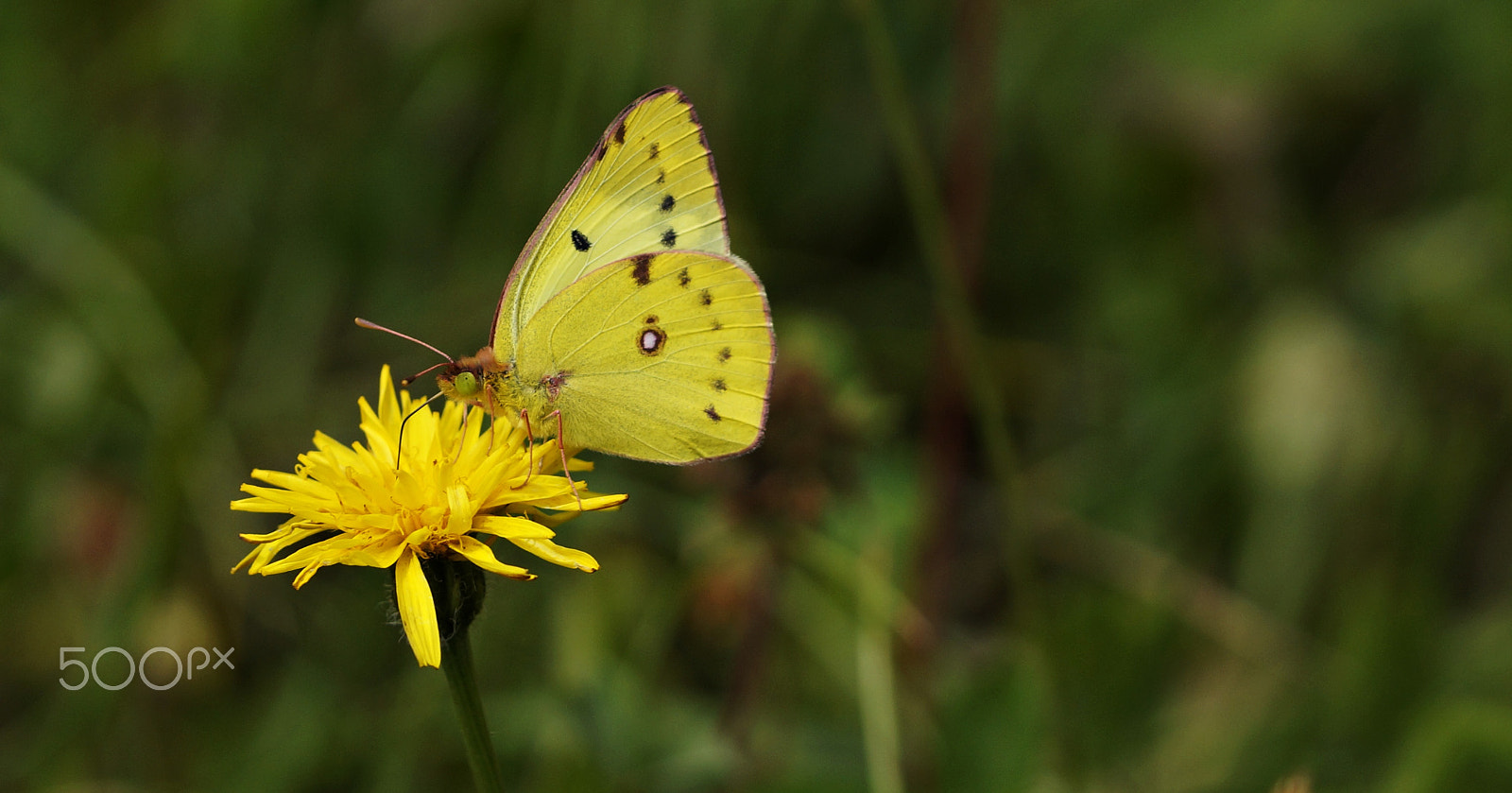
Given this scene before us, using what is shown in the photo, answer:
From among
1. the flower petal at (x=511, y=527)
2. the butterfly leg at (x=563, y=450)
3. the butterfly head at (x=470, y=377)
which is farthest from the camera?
the butterfly head at (x=470, y=377)

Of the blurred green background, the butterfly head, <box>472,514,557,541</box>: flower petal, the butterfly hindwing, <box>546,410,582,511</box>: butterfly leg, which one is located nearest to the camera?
<box>472,514,557,541</box>: flower petal

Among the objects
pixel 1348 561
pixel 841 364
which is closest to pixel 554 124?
pixel 841 364

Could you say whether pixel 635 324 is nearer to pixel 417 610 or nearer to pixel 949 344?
pixel 417 610

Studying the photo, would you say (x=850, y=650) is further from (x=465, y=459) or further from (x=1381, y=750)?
(x=465, y=459)

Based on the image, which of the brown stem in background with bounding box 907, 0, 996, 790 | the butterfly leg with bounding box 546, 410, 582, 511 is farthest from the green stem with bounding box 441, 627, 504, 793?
the brown stem in background with bounding box 907, 0, 996, 790

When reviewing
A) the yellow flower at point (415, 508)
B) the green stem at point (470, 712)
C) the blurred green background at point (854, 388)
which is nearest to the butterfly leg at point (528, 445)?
the yellow flower at point (415, 508)

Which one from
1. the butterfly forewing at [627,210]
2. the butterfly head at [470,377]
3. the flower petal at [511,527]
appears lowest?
the flower petal at [511,527]

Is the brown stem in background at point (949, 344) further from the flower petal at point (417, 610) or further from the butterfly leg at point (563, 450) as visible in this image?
the flower petal at point (417, 610)

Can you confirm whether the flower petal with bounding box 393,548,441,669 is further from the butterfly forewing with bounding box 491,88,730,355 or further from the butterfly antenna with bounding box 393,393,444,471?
the butterfly forewing with bounding box 491,88,730,355
